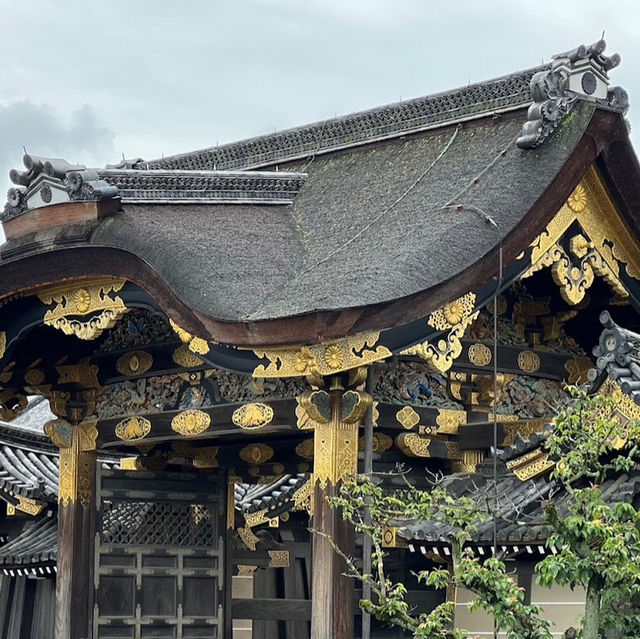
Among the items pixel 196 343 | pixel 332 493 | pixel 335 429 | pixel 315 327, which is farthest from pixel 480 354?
pixel 315 327

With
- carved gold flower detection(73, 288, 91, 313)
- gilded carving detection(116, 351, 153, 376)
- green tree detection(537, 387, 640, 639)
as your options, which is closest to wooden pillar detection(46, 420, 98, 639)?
gilded carving detection(116, 351, 153, 376)

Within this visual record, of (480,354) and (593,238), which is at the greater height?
(593,238)

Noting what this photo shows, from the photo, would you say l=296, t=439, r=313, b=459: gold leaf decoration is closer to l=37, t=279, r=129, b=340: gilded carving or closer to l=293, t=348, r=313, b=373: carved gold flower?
l=37, t=279, r=129, b=340: gilded carving

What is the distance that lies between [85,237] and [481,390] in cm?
353

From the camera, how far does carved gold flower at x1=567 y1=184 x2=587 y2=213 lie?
13.1 meters

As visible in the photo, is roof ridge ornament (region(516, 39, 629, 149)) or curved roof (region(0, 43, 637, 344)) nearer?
curved roof (region(0, 43, 637, 344))

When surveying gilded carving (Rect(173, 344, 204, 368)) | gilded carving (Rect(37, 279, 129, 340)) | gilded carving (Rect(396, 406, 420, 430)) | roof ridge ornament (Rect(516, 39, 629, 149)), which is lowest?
gilded carving (Rect(396, 406, 420, 430))

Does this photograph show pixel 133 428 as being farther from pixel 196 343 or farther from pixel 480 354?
pixel 480 354

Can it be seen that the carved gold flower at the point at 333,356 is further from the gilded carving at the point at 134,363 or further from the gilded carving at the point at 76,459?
the gilded carving at the point at 76,459

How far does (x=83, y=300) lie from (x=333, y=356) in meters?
2.87

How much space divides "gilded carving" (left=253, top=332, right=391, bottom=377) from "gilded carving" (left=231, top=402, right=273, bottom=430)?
1163 millimetres

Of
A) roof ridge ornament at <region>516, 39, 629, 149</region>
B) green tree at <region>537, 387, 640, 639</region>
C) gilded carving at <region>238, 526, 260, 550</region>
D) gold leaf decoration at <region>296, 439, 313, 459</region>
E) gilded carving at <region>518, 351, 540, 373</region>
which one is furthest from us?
gilded carving at <region>238, 526, 260, 550</region>

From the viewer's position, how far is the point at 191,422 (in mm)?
14531

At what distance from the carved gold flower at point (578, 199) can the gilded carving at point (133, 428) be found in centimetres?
442
